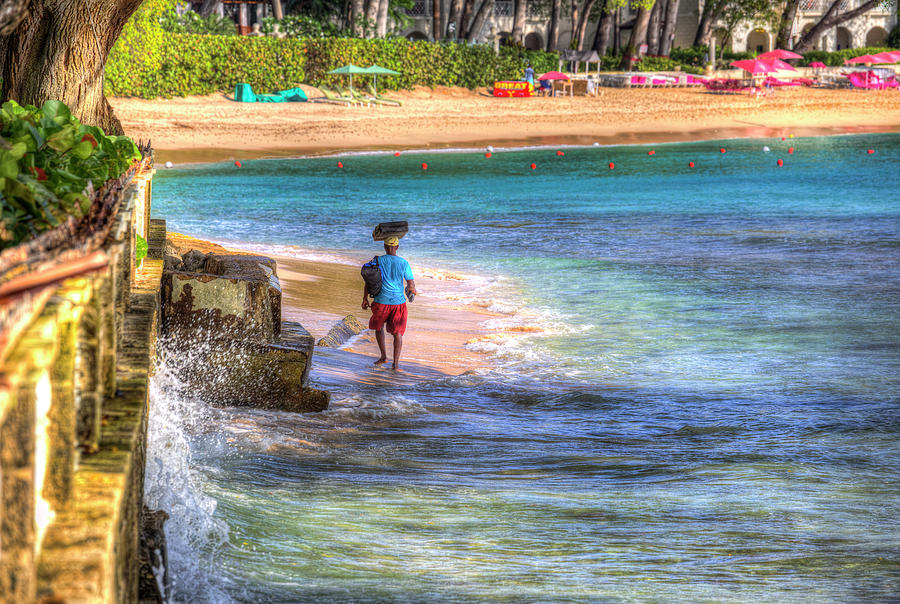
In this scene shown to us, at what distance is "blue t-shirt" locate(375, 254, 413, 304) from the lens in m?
9.31

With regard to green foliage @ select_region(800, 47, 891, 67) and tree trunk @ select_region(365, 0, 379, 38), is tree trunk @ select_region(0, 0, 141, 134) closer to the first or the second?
tree trunk @ select_region(365, 0, 379, 38)

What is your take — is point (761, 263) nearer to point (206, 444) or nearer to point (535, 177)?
point (206, 444)

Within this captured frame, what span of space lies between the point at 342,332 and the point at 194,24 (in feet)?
112

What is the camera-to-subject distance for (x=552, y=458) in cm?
700

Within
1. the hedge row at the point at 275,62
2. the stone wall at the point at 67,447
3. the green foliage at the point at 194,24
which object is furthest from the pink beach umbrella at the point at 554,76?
the stone wall at the point at 67,447

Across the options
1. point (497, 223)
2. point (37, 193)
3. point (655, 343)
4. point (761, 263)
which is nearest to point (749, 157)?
point (497, 223)

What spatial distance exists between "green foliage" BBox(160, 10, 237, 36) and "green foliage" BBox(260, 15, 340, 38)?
1.59 meters

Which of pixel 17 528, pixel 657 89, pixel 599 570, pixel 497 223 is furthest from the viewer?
pixel 657 89

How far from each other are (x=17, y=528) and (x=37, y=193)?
2.12 m

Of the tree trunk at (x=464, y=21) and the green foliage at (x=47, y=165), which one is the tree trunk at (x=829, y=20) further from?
the green foliage at (x=47, y=165)

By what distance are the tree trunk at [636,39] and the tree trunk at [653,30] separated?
303cm

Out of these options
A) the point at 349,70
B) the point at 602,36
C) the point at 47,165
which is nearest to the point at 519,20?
the point at 602,36

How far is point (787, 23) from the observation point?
59.1m

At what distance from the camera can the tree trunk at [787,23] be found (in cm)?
5900
